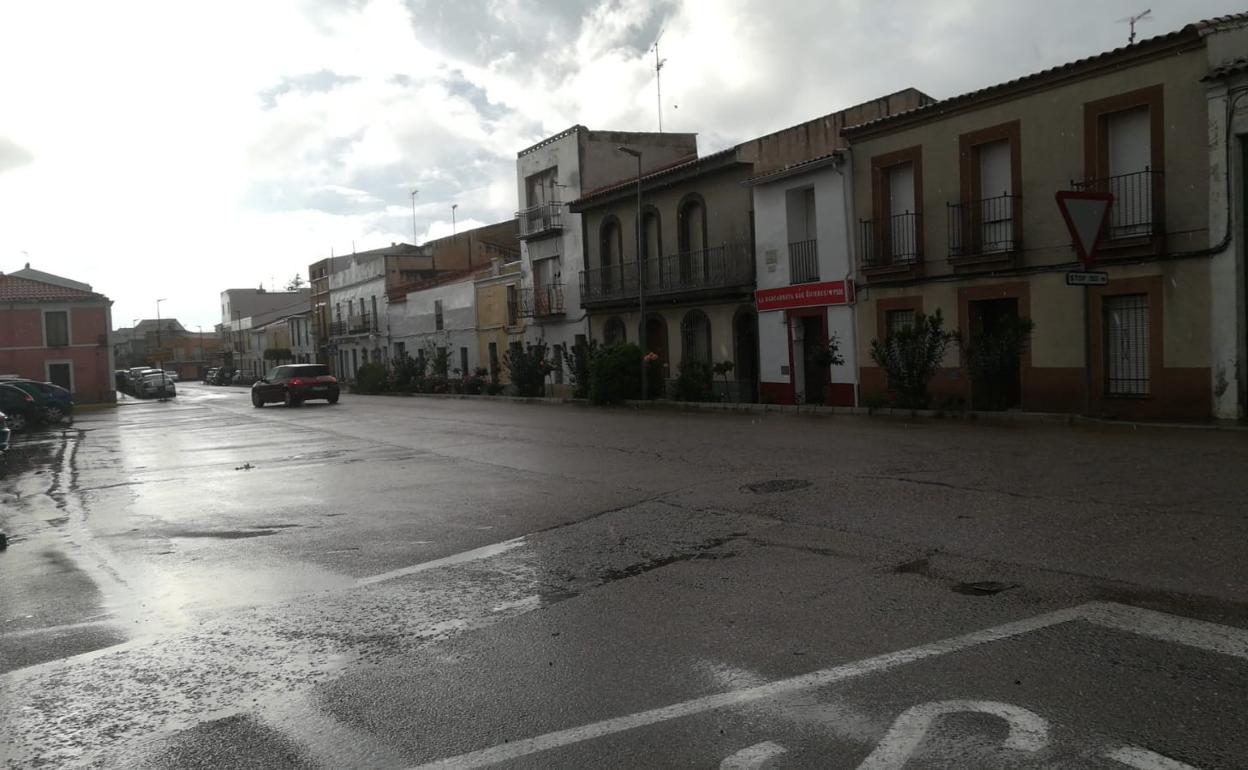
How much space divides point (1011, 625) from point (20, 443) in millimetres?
24989

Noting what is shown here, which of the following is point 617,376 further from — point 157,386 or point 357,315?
point 357,315

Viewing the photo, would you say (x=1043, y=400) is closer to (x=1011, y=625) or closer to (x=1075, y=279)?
(x=1075, y=279)

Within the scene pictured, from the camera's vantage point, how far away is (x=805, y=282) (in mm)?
24391

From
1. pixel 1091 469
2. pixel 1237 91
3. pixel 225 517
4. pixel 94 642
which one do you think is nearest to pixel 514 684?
pixel 94 642

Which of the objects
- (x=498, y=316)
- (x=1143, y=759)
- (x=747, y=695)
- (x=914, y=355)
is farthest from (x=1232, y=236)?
(x=498, y=316)

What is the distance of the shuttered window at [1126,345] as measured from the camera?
16500 mm

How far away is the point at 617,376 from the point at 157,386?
38443mm

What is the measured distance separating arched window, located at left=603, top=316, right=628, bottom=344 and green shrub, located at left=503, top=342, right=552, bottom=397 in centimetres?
248

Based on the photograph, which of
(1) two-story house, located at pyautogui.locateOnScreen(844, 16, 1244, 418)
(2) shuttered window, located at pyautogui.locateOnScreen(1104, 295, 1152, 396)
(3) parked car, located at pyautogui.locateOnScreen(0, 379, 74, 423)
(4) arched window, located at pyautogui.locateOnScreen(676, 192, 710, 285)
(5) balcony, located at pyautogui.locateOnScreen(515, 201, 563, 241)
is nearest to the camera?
(1) two-story house, located at pyautogui.locateOnScreen(844, 16, 1244, 418)

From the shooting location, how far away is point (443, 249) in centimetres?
5997

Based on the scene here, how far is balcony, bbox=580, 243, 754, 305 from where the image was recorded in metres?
27.0

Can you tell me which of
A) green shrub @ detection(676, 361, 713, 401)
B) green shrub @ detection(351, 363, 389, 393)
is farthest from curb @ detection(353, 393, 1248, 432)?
green shrub @ detection(351, 363, 389, 393)

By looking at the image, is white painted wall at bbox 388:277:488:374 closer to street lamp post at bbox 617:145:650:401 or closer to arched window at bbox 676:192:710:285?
street lamp post at bbox 617:145:650:401

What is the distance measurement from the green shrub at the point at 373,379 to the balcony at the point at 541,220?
14.1 metres
